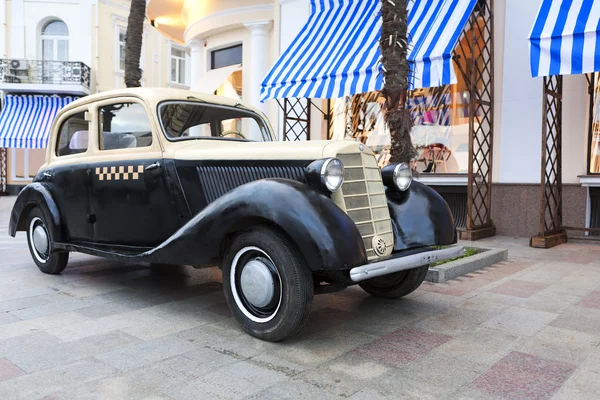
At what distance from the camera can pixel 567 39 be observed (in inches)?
Result: 245

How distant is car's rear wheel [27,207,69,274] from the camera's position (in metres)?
5.23

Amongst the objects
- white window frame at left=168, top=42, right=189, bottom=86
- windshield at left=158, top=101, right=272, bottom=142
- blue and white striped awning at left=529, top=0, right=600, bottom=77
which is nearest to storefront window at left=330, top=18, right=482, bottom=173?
blue and white striped awning at left=529, top=0, right=600, bottom=77

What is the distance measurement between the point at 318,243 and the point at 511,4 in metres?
7.62

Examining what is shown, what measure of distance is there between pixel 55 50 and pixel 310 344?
2421 centimetres

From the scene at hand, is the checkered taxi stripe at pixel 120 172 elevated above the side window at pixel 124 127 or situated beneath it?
situated beneath

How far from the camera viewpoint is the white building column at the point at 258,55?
12305 mm

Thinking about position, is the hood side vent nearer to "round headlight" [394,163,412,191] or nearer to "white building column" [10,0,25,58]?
"round headlight" [394,163,412,191]

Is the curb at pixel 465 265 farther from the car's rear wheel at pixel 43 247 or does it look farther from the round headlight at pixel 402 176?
the car's rear wheel at pixel 43 247

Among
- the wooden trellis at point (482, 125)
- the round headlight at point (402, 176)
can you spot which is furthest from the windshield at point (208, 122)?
the wooden trellis at point (482, 125)

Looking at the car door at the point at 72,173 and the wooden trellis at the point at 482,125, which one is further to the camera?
the wooden trellis at the point at 482,125

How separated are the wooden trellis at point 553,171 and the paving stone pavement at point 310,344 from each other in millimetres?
2934

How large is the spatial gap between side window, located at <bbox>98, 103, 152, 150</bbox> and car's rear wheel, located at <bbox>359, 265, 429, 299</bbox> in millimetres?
2341

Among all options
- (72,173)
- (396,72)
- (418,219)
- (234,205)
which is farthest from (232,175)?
(396,72)

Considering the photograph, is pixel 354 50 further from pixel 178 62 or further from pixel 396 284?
pixel 178 62
